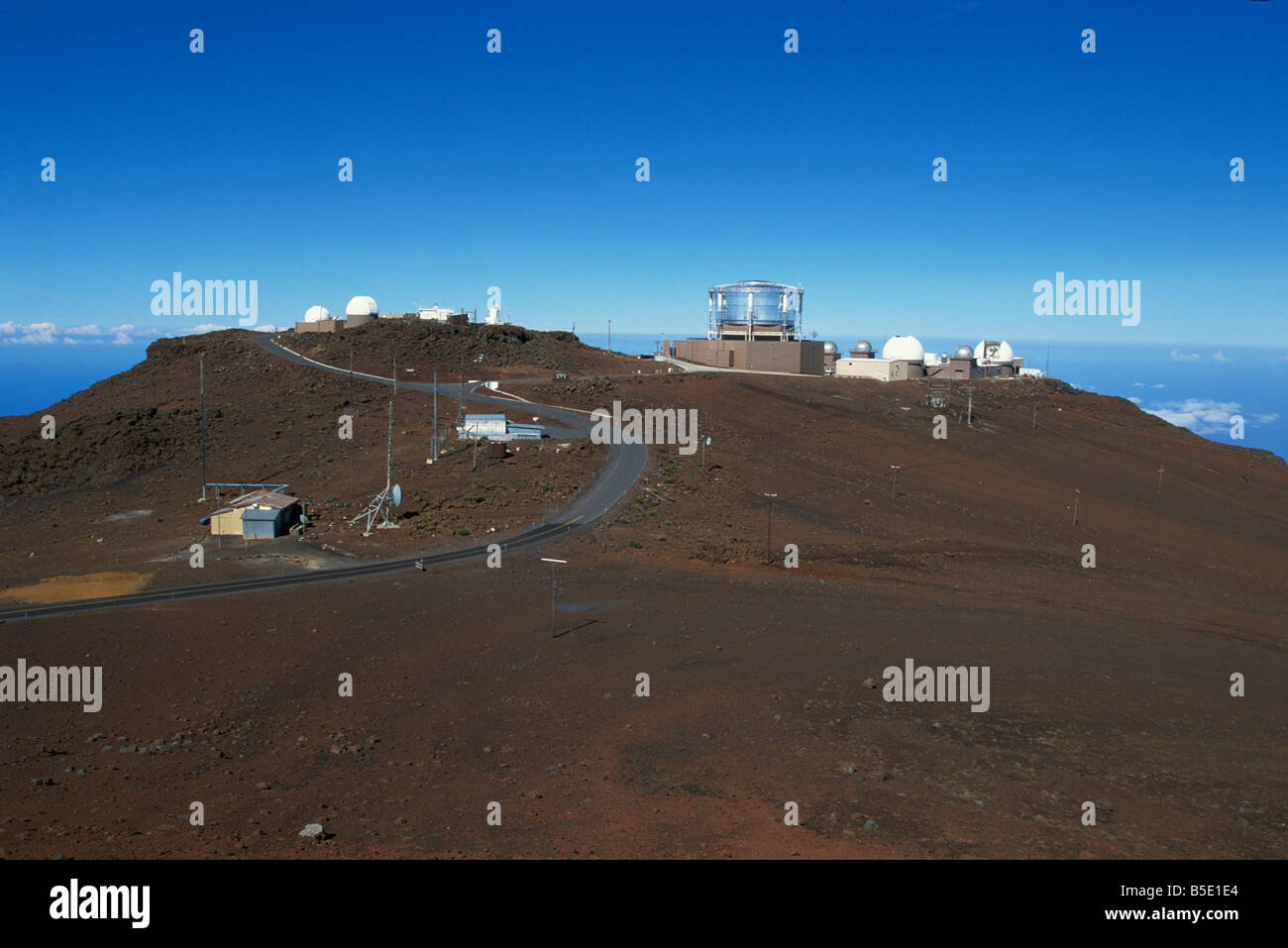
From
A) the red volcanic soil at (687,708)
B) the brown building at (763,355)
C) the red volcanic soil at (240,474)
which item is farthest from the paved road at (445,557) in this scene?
the brown building at (763,355)

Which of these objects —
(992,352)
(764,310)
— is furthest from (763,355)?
(992,352)

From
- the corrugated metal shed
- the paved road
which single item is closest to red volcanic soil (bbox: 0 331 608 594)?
the paved road

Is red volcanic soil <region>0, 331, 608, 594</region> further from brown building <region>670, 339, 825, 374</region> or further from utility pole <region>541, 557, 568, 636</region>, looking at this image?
brown building <region>670, 339, 825, 374</region>

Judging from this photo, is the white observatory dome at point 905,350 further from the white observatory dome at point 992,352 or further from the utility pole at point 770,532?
the utility pole at point 770,532

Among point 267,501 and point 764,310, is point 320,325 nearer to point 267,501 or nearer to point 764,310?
point 764,310
